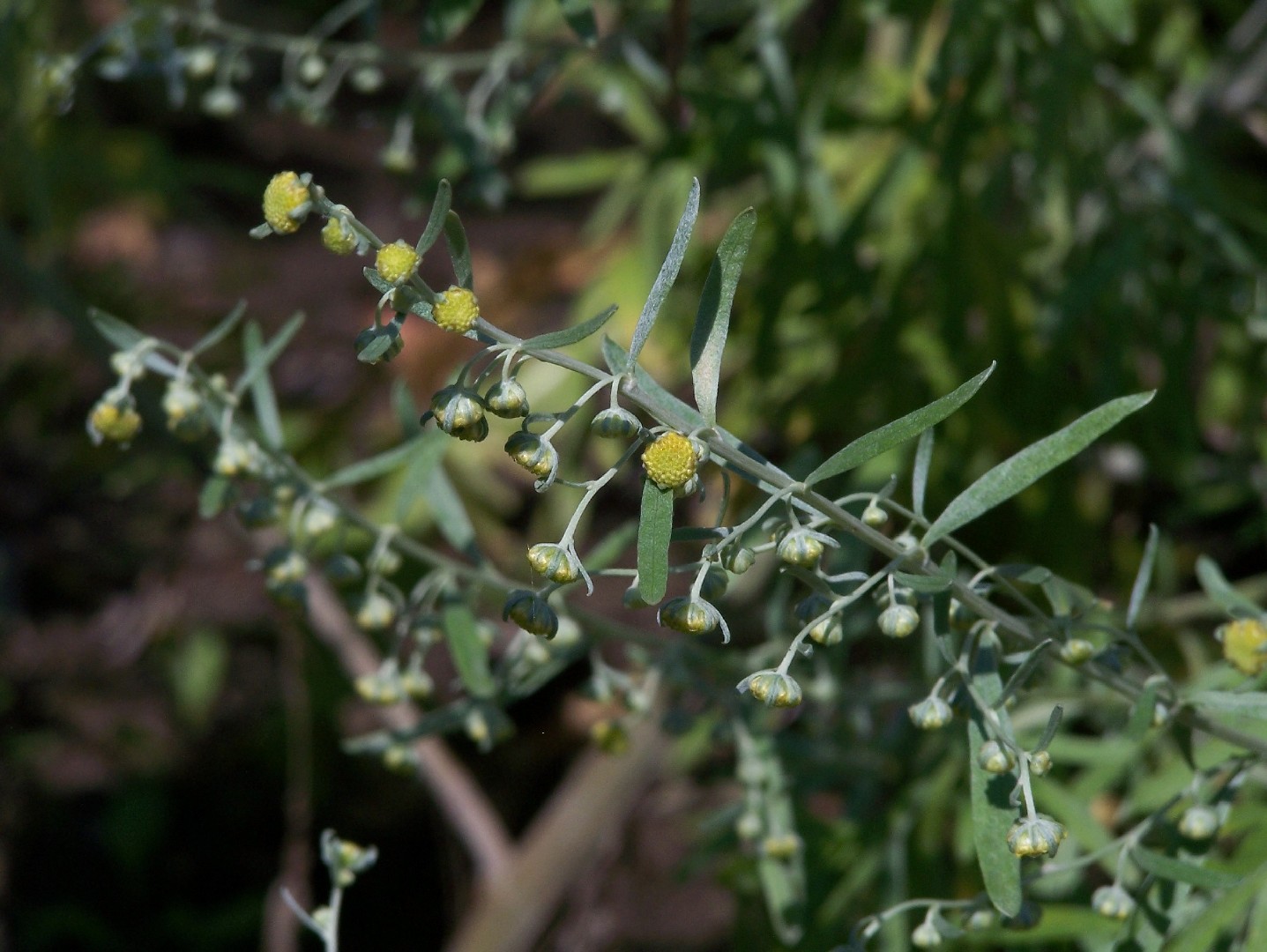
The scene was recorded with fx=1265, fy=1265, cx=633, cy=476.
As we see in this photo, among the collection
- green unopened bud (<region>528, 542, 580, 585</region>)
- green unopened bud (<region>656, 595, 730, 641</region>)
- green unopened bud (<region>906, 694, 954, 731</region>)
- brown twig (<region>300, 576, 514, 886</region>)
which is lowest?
brown twig (<region>300, 576, 514, 886</region>)

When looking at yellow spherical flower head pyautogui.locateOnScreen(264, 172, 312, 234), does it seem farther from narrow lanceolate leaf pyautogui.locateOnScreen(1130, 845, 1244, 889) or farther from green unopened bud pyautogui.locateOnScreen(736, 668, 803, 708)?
narrow lanceolate leaf pyautogui.locateOnScreen(1130, 845, 1244, 889)

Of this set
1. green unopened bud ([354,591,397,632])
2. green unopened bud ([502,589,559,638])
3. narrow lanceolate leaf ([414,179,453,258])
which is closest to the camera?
narrow lanceolate leaf ([414,179,453,258])

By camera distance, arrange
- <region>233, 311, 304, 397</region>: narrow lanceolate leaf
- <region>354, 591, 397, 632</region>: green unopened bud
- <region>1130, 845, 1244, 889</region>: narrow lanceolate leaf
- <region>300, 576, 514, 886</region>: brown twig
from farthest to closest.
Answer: <region>300, 576, 514, 886</region>: brown twig → <region>354, 591, 397, 632</region>: green unopened bud → <region>233, 311, 304, 397</region>: narrow lanceolate leaf → <region>1130, 845, 1244, 889</region>: narrow lanceolate leaf

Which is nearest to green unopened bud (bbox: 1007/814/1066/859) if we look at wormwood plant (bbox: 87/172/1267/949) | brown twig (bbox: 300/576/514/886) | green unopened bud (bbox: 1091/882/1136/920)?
wormwood plant (bbox: 87/172/1267/949)

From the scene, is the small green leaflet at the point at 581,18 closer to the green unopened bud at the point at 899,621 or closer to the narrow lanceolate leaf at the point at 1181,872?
the green unopened bud at the point at 899,621

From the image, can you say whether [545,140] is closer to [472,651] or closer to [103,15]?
[103,15]

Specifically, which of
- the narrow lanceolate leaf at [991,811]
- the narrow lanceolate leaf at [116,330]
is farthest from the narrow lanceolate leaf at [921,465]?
the narrow lanceolate leaf at [116,330]

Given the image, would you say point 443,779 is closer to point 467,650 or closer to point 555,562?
point 467,650
